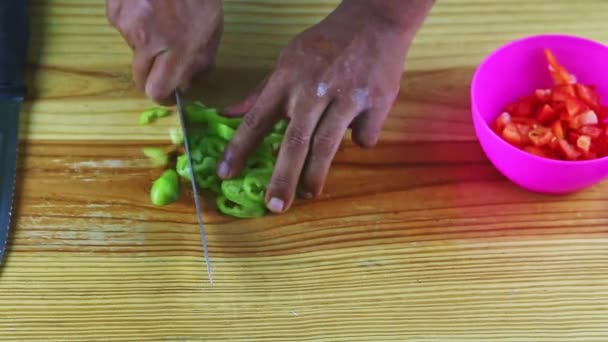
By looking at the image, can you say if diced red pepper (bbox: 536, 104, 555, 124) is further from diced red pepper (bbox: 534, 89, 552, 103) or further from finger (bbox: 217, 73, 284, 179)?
finger (bbox: 217, 73, 284, 179)

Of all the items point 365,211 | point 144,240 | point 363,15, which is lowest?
point 144,240

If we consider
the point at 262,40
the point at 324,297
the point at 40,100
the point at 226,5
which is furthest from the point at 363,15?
the point at 40,100

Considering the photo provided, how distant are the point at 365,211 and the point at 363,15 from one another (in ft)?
1.34

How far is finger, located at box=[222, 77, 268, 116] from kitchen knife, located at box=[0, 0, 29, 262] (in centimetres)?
45

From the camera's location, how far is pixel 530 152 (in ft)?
4.41

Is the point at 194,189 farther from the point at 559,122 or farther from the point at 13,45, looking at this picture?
the point at 559,122

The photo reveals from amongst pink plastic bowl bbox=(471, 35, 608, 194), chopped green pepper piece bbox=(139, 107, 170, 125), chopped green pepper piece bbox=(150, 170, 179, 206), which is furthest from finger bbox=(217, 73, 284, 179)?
pink plastic bowl bbox=(471, 35, 608, 194)

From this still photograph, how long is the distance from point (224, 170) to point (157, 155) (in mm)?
189

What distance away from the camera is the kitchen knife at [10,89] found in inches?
54.5

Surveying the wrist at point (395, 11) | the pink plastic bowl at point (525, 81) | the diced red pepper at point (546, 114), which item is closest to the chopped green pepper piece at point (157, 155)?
the wrist at point (395, 11)

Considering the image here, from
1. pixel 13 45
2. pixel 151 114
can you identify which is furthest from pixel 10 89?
pixel 151 114

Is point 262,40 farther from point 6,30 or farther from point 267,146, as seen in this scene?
point 6,30

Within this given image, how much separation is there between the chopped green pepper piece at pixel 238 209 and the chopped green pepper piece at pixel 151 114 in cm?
25

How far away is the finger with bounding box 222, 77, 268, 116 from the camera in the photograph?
4.71ft
